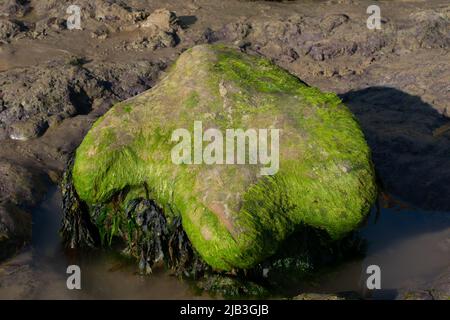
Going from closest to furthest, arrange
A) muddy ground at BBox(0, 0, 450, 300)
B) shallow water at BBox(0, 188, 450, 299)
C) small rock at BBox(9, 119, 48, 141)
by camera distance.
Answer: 1. shallow water at BBox(0, 188, 450, 299)
2. muddy ground at BBox(0, 0, 450, 300)
3. small rock at BBox(9, 119, 48, 141)

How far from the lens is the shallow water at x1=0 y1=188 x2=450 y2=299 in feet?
19.2

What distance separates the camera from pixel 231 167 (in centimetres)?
583

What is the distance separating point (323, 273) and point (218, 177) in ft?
4.59

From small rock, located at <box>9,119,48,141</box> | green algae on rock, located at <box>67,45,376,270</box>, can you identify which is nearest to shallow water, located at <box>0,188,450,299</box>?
green algae on rock, located at <box>67,45,376,270</box>

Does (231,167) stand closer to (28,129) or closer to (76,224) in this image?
(76,224)

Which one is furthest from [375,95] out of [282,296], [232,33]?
[282,296]

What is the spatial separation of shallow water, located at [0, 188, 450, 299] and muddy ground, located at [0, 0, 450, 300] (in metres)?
0.26

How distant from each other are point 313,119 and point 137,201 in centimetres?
186

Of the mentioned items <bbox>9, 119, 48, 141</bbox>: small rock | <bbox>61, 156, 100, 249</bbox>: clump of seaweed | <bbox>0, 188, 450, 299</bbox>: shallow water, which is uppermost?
<bbox>9, 119, 48, 141</bbox>: small rock

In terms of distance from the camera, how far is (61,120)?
27.2 feet

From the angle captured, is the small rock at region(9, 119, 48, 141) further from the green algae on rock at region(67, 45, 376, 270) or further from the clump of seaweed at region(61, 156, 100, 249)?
the green algae on rock at region(67, 45, 376, 270)

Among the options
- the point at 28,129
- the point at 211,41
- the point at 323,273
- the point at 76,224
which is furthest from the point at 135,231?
the point at 211,41

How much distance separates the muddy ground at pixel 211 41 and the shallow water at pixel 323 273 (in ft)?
0.84

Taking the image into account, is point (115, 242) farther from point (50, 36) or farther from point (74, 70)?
point (50, 36)
